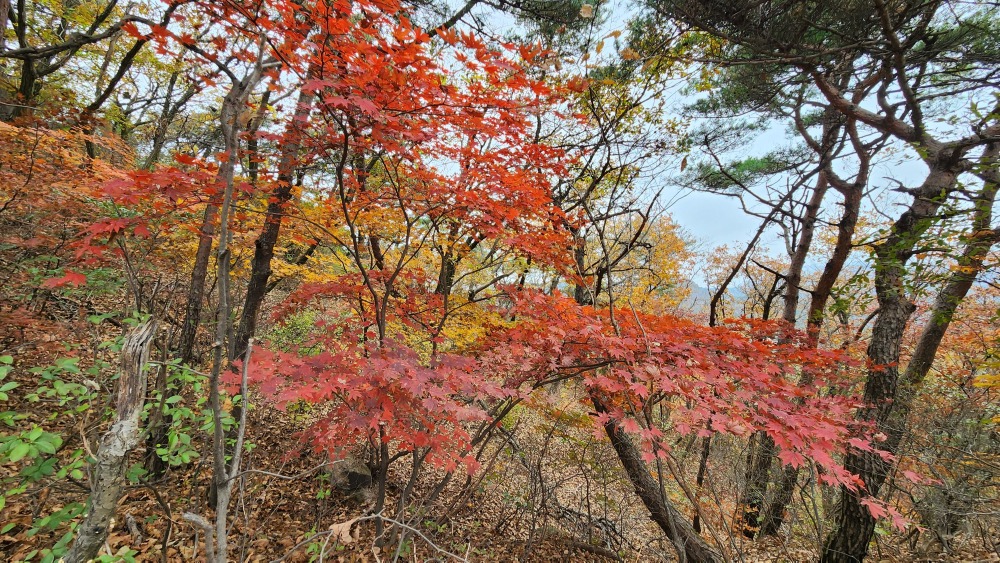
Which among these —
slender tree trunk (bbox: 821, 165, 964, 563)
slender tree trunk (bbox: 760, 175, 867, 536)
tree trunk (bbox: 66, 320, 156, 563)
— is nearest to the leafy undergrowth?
slender tree trunk (bbox: 760, 175, 867, 536)

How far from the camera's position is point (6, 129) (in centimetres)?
438

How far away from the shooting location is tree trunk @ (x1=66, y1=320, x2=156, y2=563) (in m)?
1.42

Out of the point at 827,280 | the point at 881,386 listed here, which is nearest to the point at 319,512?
the point at 881,386

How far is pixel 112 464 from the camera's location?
4.67 feet

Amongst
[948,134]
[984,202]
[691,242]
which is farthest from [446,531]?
[691,242]

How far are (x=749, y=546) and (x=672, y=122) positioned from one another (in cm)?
Result: 741

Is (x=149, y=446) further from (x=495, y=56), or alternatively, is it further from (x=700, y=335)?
(x=700, y=335)

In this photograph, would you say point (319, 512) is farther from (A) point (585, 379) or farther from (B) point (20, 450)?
(A) point (585, 379)

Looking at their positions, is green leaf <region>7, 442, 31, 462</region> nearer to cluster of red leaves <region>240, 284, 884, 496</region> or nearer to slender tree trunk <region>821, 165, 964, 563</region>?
cluster of red leaves <region>240, 284, 884, 496</region>

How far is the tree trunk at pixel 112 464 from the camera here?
55.7 inches

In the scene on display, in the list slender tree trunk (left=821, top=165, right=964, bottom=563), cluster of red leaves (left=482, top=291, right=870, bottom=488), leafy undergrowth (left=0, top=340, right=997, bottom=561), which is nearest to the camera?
cluster of red leaves (left=482, top=291, right=870, bottom=488)

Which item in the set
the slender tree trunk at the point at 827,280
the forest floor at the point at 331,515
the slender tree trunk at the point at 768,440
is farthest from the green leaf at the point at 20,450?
the slender tree trunk at the point at 768,440

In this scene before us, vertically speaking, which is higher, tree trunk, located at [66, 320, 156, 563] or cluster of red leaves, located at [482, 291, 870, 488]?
cluster of red leaves, located at [482, 291, 870, 488]

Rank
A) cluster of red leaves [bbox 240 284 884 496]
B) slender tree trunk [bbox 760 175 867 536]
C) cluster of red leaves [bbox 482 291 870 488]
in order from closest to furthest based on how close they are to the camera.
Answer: cluster of red leaves [bbox 240 284 884 496]
cluster of red leaves [bbox 482 291 870 488]
slender tree trunk [bbox 760 175 867 536]
